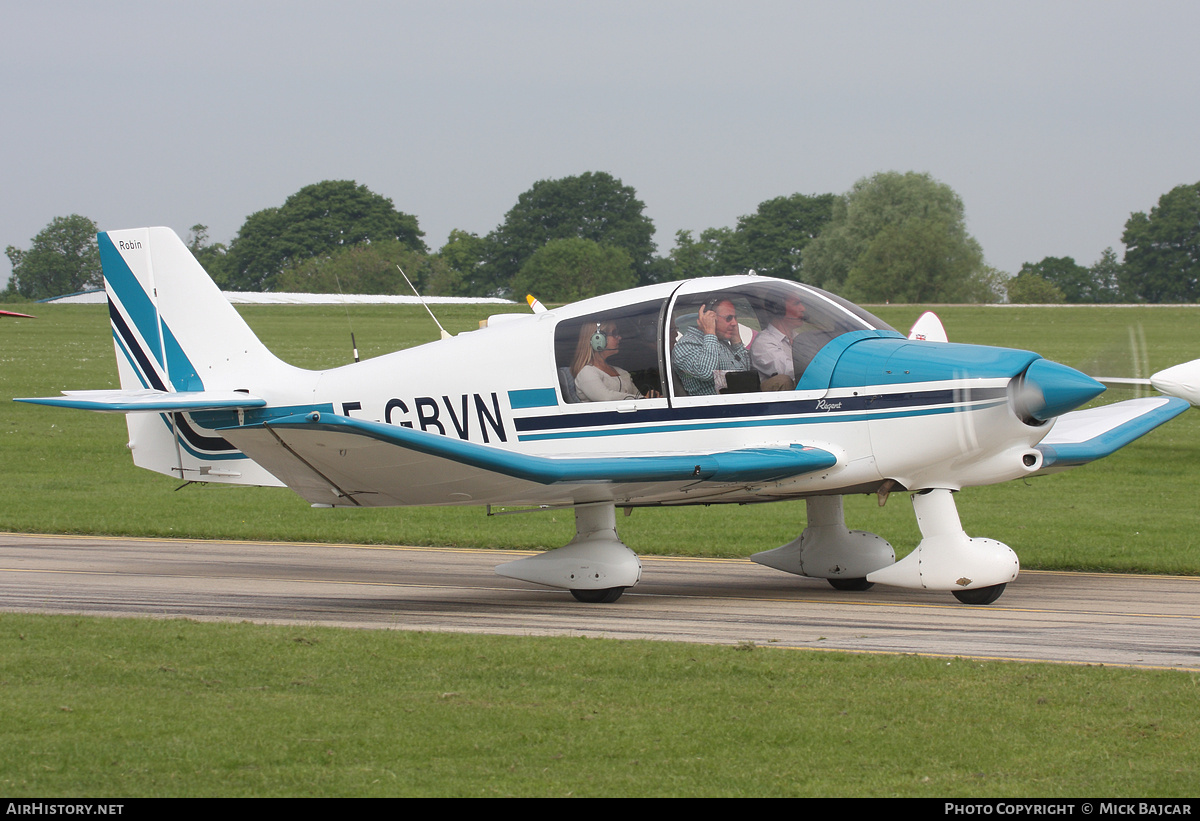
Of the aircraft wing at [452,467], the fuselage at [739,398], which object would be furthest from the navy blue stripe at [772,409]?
the aircraft wing at [452,467]

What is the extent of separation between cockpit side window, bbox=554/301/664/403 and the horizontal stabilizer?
3.15 meters

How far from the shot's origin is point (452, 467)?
966 centimetres

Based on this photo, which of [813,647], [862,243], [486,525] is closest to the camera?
[813,647]

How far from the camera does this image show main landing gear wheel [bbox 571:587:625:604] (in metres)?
10.7

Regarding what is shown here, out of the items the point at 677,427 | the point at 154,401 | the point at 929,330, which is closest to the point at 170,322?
the point at 154,401

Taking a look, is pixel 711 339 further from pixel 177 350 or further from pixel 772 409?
pixel 177 350

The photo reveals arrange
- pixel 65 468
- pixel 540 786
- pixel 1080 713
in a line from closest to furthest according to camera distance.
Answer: pixel 540 786
pixel 1080 713
pixel 65 468

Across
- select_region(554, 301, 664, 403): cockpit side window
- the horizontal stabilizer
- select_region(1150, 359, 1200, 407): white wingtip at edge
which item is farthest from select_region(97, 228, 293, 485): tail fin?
select_region(1150, 359, 1200, 407): white wingtip at edge

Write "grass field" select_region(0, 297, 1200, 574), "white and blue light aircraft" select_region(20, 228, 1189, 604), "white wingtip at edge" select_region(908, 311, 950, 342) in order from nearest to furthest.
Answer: "white and blue light aircraft" select_region(20, 228, 1189, 604), "white wingtip at edge" select_region(908, 311, 950, 342), "grass field" select_region(0, 297, 1200, 574)

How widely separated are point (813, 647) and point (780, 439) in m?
2.29

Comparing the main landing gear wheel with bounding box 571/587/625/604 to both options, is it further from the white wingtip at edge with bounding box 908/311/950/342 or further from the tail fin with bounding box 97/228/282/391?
the white wingtip at edge with bounding box 908/311/950/342

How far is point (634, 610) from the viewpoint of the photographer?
33.9 ft

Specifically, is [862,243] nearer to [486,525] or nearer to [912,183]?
[912,183]

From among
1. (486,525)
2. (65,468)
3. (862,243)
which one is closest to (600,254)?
(862,243)
